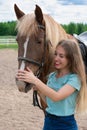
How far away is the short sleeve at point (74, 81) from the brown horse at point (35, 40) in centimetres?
49

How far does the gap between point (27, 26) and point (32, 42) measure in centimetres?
16

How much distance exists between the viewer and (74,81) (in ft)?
8.49

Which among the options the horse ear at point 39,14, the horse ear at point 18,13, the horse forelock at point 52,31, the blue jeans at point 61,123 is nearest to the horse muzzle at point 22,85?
the blue jeans at point 61,123

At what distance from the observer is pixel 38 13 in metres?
3.19

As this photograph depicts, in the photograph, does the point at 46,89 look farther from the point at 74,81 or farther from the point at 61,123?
the point at 61,123

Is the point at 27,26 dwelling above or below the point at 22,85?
above

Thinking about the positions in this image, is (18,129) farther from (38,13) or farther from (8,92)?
(8,92)

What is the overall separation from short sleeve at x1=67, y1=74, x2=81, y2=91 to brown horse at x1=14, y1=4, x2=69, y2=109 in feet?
1.60

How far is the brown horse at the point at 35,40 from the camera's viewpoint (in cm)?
307

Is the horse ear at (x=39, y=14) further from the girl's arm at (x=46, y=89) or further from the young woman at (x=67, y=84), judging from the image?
the girl's arm at (x=46, y=89)

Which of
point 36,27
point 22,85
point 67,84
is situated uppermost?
point 36,27

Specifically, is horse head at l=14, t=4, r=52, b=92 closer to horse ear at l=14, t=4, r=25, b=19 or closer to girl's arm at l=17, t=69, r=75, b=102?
horse ear at l=14, t=4, r=25, b=19

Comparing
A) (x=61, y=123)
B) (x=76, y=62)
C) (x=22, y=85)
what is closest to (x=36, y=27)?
(x=22, y=85)

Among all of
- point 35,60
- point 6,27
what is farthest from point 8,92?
point 6,27
